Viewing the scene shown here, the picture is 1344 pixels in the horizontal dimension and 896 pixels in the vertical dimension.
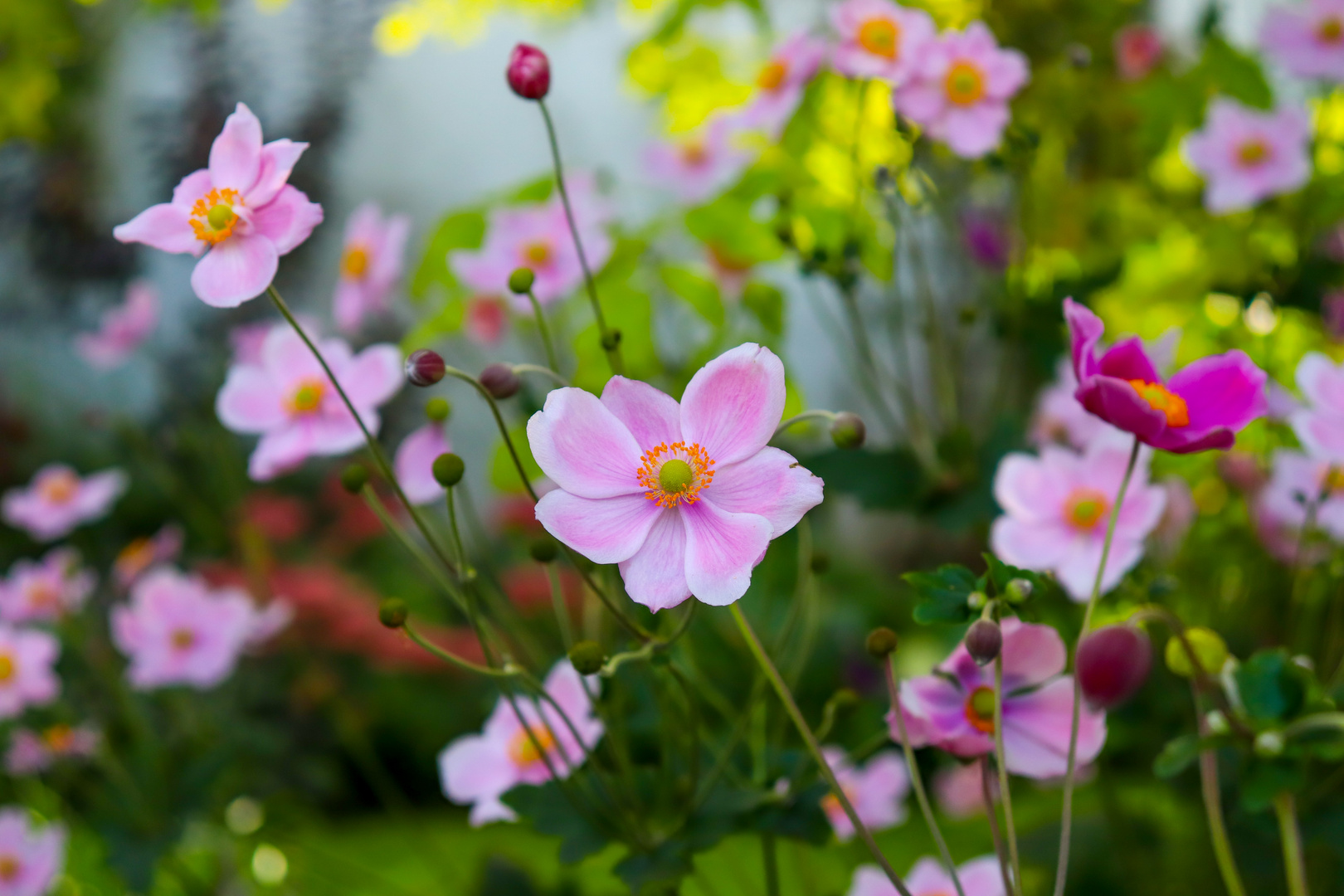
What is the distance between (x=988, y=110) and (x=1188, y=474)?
38 cm

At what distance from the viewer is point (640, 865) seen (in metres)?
0.48

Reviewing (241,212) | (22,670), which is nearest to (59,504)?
(22,670)

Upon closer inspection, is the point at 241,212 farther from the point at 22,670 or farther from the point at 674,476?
the point at 22,670

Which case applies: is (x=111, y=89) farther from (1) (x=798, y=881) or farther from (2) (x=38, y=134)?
(1) (x=798, y=881)

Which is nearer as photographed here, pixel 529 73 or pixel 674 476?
pixel 674 476

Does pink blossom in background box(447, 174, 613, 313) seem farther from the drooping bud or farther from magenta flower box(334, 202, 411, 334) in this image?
the drooping bud

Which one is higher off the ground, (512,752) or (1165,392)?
(1165,392)

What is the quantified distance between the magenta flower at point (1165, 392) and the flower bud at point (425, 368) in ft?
0.82

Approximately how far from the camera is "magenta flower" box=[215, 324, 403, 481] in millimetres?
564

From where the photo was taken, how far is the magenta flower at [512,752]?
1.80 ft

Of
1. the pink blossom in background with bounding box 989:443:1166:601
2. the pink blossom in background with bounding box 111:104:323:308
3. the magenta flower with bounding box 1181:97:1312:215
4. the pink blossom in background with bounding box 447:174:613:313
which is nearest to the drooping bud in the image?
the pink blossom in background with bounding box 111:104:323:308

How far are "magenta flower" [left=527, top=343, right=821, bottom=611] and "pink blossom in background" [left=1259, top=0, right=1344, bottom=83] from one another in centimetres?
72

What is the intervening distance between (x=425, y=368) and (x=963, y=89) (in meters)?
0.44

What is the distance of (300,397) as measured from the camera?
59 centimetres
